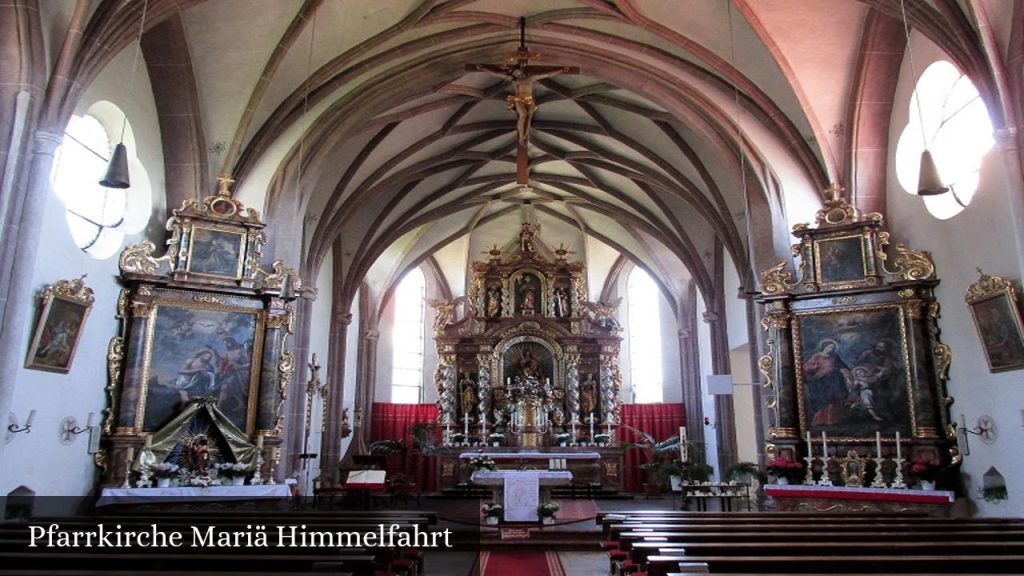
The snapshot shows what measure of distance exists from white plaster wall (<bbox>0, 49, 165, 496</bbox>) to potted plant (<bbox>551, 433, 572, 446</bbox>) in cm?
1436

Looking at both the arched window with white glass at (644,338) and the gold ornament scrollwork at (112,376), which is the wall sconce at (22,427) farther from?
the arched window with white glass at (644,338)

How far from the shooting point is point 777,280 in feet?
43.1

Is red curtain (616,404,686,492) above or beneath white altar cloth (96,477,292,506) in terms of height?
above

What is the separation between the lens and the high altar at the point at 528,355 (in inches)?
936

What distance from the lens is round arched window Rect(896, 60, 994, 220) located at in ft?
35.2

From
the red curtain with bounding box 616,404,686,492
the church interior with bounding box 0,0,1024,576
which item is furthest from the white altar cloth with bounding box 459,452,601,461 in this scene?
the red curtain with bounding box 616,404,686,492

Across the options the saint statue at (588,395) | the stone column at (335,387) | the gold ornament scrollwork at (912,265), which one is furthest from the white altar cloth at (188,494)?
the saint statue at (588,395)

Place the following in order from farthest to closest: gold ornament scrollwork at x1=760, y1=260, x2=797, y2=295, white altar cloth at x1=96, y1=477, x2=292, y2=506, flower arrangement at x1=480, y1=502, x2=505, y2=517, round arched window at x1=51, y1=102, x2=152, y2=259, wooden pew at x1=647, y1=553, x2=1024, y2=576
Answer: gold ornament scrollwork at x1=760, y1=260, x2=797, y2=295, flower arrangement at x1=480, y1=502, x2=505, y2=517, round arched window at x1=51, y1=102, x2=152, y2=259, white altar cloth at x1=96, y1=477, x2=292, y2=506, wooden pew at x1=647, y1=553, x2=1024, y2=576

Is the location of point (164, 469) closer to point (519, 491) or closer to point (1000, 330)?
point (519, 491)

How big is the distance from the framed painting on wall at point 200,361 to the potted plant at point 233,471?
28.3 inches

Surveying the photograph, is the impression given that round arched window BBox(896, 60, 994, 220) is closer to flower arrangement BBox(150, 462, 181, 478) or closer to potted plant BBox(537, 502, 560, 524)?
potted plant BBox(537, 502, 560, 524)

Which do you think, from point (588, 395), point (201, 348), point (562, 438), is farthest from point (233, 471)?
point (588, 395)

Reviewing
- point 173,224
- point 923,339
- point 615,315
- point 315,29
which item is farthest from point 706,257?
point 173,224

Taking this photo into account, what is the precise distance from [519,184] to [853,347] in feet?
21.5
